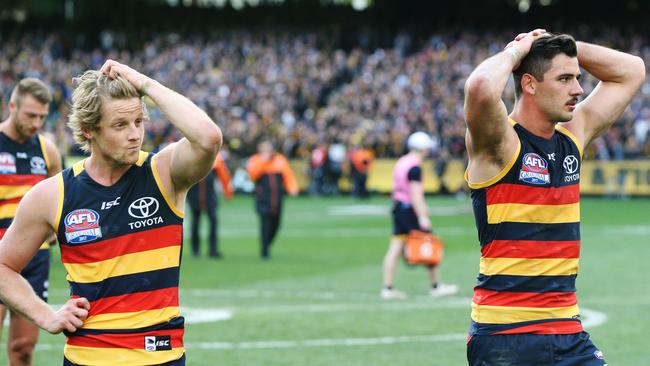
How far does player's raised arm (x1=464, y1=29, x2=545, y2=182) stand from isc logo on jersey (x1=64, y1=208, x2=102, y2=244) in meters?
1.87

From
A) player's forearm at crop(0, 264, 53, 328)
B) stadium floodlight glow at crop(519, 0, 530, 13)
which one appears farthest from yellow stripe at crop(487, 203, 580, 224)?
Result: stadium floodlight glow at crop(519, 0, 530, 13)

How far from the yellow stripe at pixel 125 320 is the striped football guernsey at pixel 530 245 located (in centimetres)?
170

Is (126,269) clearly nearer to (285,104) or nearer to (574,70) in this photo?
(574,70)

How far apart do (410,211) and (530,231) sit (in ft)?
31.3

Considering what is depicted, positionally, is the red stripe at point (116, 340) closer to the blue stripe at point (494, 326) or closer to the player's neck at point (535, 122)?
the blue stripe at point (494, 326)

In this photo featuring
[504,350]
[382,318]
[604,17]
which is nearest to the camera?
[504,350]

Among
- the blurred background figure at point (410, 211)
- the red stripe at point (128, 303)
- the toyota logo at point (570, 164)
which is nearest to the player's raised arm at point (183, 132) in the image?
the red stripe at point (128, 303)

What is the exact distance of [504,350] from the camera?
5.66 m

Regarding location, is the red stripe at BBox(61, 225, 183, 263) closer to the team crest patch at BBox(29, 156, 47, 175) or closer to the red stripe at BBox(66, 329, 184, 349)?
the red stripe at BBox(66, 329, 184, 349)

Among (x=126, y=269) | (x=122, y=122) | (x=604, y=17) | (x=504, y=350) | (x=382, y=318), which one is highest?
(x=604, y=17)

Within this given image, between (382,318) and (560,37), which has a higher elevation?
(560,37)

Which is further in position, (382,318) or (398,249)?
(398,249)

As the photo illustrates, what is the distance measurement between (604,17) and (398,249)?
120 feet

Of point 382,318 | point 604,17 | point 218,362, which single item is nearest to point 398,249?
point 382,318
